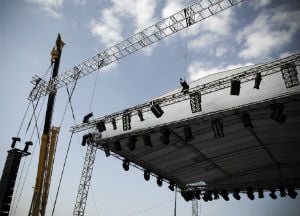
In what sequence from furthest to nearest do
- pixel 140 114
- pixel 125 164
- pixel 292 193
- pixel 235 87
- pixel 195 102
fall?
1. pixel 292 193
2. pixel 125 164
3. pixel 140 114
4. pixel 195 102
5. pixel 235 87

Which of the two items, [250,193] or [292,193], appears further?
[250,193]

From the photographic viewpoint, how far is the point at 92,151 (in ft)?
48.3

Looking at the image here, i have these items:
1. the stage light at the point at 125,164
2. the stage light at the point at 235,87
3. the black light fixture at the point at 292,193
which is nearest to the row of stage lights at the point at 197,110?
the stage light at the point at 235,87

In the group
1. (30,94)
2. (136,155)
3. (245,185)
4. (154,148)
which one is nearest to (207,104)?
(154,148)

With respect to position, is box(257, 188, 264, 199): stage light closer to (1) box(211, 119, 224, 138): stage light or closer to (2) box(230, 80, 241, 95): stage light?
(1) box(211, 119, 224, 138): stage light

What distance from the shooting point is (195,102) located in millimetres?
10102

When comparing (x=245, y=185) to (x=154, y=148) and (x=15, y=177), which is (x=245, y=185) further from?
(x=15, y=177)

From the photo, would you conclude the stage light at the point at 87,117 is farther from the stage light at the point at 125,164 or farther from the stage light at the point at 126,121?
the stage light at the point at 125,164

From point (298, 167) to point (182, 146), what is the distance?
737cm

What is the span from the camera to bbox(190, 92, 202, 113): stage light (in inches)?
394

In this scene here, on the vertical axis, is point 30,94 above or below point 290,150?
above

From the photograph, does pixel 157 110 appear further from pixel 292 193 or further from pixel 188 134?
pixel 292 193

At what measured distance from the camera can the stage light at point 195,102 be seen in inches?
394

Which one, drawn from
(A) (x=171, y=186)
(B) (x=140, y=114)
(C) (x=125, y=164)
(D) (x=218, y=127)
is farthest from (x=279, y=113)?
(A) (x=171, y=186)
